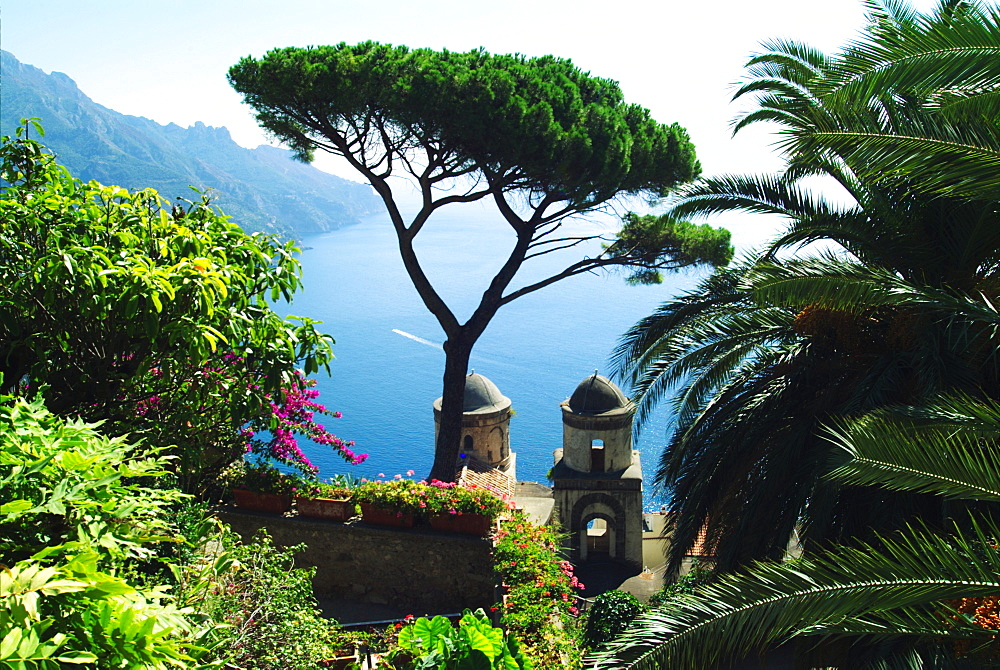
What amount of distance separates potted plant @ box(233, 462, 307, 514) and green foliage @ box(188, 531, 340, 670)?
2.72 m

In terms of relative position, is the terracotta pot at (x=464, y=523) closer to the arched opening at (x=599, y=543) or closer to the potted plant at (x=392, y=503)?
the potted plant at (x=392, y=503)

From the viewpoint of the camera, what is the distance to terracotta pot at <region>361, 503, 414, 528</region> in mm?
8352

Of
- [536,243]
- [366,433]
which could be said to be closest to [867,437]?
[536,243]

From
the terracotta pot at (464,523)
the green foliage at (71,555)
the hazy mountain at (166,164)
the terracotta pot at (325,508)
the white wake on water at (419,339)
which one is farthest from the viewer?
the hazy mountain at (166,164)

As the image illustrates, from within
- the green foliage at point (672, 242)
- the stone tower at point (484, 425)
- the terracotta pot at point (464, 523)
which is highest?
the green foliage at point (672, 242)

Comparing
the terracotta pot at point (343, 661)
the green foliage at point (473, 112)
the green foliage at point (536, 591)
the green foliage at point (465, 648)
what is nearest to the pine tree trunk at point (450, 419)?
the green foliage at point (473, 112)

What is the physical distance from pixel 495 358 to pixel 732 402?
144 ft

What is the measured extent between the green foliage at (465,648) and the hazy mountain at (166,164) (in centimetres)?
6306

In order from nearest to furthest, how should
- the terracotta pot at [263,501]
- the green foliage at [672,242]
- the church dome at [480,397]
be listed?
the terracotta pot at [263,501] → the green foliage at [672,242] → the church dome at [480,397]

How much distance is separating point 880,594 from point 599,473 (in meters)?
15.1

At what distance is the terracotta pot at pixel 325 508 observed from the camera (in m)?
8.53

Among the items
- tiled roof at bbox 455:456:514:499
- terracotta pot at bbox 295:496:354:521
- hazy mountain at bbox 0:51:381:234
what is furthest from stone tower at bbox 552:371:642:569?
hazy mountain at bbox 0:51:381:234

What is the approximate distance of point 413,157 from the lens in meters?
13.7

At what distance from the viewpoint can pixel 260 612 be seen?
5.32 meters
